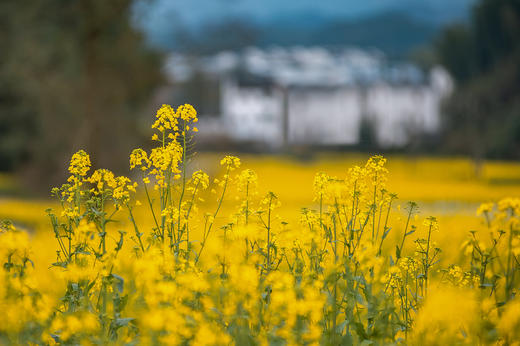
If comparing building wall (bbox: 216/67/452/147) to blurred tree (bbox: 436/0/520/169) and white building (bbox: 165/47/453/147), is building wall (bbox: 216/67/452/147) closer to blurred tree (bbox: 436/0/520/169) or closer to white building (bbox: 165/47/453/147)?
white building (bbox: 165/47/453/147)

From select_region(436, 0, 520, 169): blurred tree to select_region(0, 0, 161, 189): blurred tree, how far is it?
19.5m

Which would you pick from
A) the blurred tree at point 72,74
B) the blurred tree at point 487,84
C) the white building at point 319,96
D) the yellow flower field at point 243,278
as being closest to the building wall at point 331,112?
the white building at point 319,96

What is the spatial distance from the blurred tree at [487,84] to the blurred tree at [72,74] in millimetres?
19550

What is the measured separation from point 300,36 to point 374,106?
49.7 meters

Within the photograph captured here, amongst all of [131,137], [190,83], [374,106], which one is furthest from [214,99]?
[131,137]

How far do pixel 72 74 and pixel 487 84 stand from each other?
2771 cm

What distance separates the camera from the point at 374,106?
5431 centimetres

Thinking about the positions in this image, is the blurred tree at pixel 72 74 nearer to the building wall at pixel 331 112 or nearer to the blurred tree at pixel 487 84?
the blurred tree at pixel 487 84

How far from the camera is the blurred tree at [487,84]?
3484cm

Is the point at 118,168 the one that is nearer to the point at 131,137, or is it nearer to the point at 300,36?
the point at 131,137

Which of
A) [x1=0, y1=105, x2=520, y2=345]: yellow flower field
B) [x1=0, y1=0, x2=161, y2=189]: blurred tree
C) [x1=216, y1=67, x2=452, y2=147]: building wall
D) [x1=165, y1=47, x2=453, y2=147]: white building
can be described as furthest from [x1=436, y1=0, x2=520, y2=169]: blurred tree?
[x1=0, y1=105, x2=520, y2=345]: yellow flower field

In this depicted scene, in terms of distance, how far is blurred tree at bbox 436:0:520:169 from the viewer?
34.8 metres

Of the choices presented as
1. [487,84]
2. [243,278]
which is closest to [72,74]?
[243,278]

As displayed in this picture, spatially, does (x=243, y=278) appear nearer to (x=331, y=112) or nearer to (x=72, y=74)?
(x=72, y=74)
